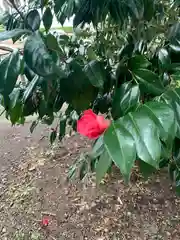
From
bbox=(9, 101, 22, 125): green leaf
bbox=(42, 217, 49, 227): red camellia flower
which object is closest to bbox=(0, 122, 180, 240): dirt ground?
bbox=(42, 217, 49, 227): red camellia flower

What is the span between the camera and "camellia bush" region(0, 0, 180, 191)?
16.6 inches

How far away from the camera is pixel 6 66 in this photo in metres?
0.52

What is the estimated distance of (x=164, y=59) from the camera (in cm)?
72

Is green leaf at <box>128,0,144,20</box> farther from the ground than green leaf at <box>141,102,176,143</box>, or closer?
farther from the ground

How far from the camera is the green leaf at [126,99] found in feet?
1.85

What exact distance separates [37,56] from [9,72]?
5 centimetres

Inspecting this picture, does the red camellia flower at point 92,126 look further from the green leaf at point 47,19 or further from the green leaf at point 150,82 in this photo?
the green leaf at point 47,19

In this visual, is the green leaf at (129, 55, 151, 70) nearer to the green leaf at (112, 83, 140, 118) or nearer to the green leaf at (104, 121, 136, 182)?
the green leaf at (112, 83, 140, 118)

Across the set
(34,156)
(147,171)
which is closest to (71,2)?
(147,171)

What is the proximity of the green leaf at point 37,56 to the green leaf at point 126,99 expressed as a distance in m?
0.14

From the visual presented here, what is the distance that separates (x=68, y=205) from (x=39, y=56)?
1240mm

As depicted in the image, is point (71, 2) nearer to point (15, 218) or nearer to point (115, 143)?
point (115, 143)

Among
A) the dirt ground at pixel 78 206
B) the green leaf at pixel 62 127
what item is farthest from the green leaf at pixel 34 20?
the dirt ground at pixel 78 206

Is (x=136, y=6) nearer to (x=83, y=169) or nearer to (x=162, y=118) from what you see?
(x=162, y=118)
